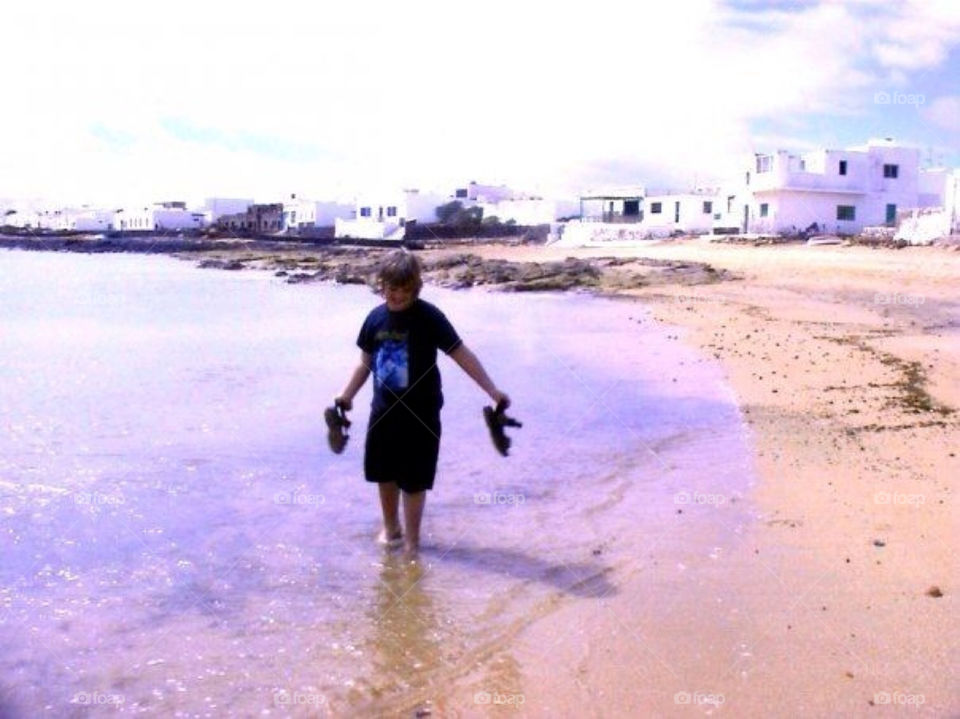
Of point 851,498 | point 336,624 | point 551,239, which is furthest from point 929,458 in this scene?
point 551,239

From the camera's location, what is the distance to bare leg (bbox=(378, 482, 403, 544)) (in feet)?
17.2

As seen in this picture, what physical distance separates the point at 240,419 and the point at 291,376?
3052 millimetres

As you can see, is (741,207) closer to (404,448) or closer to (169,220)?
(404,448)

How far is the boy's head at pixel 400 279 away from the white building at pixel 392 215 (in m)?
67.9

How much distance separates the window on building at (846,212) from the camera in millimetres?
48447

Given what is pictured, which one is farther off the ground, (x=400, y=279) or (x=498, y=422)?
(x=400, y=279)

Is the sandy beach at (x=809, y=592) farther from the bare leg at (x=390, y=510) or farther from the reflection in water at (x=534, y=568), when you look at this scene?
the bare leg at (x=390, y=510)

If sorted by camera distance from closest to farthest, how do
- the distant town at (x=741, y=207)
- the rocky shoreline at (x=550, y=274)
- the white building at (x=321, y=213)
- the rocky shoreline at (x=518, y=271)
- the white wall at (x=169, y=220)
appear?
the rocky shoreline at (x=550, y=274)
the rocky shoreline at (x=518, y=271)
the distant town at (x=741, y=207)
the white building at (x=321, y=213)
the white wall at (x=169, y=220)

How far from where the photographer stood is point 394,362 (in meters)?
5.04

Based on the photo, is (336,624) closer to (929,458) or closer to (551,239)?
(929,458)

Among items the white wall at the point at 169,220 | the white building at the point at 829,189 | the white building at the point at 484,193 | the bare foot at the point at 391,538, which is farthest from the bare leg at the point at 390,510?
the white wall at the point at 169,220

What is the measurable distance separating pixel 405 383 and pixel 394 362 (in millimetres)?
123

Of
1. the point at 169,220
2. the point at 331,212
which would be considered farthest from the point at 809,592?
the point at 169,220

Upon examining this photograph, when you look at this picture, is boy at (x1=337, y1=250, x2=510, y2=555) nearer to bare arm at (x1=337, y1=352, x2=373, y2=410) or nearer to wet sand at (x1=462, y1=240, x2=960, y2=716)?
bare arm at (x1=337, y1=352, x2=373, y2=410)
